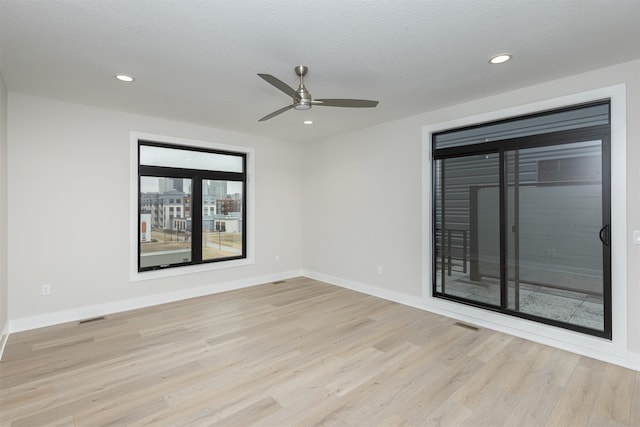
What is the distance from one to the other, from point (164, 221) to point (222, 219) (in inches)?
36.4

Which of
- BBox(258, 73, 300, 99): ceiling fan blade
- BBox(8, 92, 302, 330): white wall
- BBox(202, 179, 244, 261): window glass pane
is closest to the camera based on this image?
BBox(258, 73, 300, 99): ceiling fan blade

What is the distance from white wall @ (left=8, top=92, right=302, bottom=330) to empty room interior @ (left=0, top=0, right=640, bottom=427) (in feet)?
0.08

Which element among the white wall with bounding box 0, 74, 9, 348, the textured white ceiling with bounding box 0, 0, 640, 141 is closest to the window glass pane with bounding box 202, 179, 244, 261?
the textured white ceiling with bounding box 0, 0, 640, 141

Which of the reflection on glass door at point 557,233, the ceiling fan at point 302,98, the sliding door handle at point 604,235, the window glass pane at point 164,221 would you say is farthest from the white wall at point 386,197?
the window glass pane at point 164,221

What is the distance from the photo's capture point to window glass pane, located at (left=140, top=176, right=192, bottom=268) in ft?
14.8

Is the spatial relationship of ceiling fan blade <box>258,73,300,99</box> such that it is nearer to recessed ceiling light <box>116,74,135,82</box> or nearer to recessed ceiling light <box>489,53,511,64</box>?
recessed ceiling light <box>116,74,135,82</box>

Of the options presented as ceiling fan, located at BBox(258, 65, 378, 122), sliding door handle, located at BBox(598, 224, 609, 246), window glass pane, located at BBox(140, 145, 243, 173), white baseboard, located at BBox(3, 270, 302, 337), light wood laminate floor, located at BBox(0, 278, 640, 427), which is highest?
ceiling fan, located at BBox(258, 65, 378, 122)

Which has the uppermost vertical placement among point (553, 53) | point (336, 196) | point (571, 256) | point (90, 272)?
point (553, 53)

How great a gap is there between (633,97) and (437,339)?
2.83 meters

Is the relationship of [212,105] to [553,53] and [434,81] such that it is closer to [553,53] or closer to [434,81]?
[434,81]

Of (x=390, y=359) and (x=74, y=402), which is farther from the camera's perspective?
(x=390, y=359)

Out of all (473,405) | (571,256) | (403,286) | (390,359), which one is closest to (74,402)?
(390,359)

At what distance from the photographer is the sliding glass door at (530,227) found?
9.82 ft

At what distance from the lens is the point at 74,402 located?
Result: 2264mm
